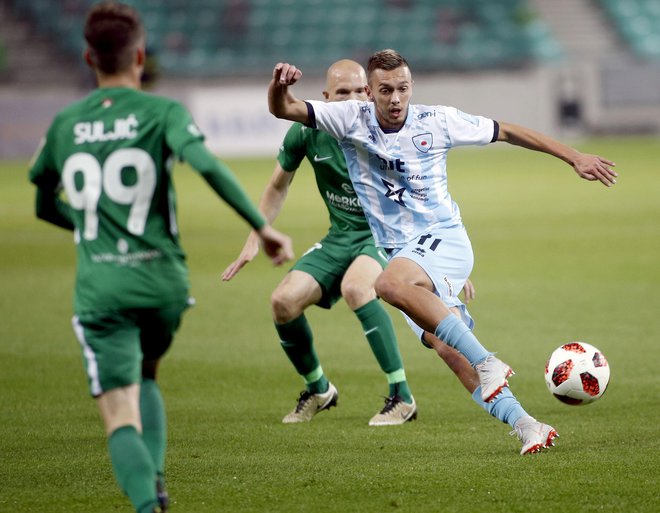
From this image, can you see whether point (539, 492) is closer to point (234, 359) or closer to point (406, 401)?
point (406, 401)

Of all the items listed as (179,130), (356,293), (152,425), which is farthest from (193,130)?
(356,293)

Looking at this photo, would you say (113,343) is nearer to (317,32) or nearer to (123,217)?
(123,217)

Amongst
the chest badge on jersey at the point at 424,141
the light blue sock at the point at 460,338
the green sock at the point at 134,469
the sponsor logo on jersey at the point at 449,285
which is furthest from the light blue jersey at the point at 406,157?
the green sock at the point at 134,469

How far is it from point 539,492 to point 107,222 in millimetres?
2201

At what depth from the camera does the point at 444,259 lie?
6355 mm

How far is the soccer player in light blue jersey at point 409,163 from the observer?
623cm

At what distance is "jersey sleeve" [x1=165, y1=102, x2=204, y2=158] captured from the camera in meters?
4.28

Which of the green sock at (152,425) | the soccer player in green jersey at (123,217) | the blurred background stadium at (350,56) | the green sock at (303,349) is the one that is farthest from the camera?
the blurred background stadium at (350,56)

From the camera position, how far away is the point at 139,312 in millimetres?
4469

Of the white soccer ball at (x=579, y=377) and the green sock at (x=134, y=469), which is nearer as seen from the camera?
the green sock at (x=134, y=469)

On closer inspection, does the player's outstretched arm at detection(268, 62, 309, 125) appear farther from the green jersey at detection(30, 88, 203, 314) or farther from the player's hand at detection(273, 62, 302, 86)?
the green jersey at detection(30, 88, 203, 314)

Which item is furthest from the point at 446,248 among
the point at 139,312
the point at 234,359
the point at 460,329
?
the point at 234,359

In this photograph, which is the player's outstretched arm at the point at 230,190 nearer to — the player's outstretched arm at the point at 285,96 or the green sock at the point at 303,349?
the player's outstretched arm at the point at 285,96

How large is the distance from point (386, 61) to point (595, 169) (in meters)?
1.23
